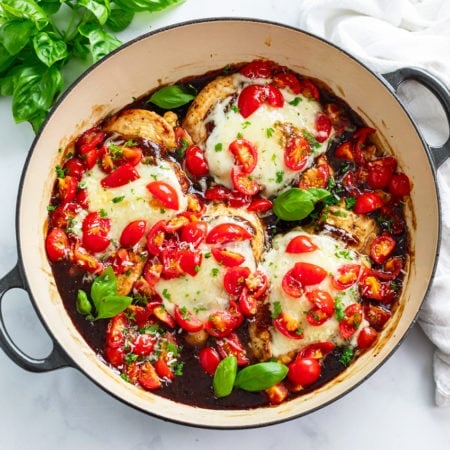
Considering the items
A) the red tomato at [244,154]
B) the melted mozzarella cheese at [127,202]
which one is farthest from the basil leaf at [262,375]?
the red tomato at [244,154]

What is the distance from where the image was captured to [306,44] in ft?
13.2

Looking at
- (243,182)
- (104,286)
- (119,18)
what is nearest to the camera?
(104,286)

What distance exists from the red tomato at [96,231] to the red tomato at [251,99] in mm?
979

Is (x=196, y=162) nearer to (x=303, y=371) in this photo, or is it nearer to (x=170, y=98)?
(x=170, y=98)

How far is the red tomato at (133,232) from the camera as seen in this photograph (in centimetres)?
392

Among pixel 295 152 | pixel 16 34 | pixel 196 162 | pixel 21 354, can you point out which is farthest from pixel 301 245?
pixel 16 34

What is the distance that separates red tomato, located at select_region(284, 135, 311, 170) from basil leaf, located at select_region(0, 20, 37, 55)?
61.2 inches

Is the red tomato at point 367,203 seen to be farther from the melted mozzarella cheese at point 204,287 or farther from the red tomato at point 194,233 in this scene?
the red tomato at point 194,233

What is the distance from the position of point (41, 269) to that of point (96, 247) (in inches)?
13.9

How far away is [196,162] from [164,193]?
0.96 ft

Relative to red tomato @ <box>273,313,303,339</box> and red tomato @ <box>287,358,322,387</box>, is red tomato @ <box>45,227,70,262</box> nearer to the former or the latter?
red tomato @ <box>273,313,303,339</box>

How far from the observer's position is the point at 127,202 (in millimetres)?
3951

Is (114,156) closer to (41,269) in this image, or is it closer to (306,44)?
(41,269)

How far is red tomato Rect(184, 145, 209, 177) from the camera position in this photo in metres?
4.11
